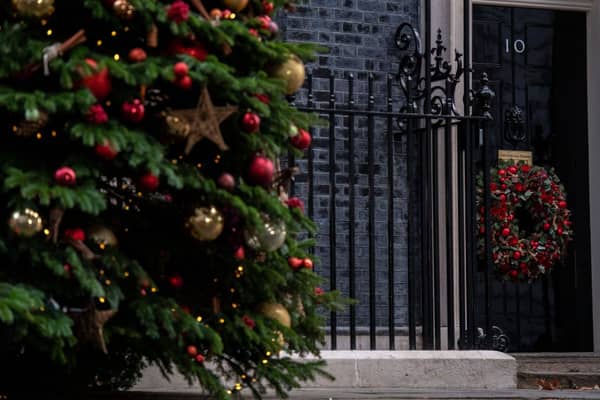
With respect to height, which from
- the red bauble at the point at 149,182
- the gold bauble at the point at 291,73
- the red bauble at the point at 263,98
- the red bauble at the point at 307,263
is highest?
the gold bauble at the point at 291,73

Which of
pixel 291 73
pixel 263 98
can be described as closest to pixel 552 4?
pixel 291 73

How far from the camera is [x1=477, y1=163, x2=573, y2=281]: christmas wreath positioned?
30.4 ft

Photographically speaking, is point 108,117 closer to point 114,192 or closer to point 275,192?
point 114,192

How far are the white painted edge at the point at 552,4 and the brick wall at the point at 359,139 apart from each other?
3.05 feet

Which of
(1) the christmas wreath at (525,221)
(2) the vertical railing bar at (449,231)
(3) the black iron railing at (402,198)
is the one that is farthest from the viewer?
(1) the christmas wreath at (525,221)

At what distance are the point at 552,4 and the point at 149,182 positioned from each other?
639 cm

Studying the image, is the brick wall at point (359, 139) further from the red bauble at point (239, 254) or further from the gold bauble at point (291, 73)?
the red bauble at point (239, 254)

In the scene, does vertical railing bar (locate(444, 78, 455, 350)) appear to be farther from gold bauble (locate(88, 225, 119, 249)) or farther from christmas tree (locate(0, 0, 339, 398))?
gold bauble (locate(88, 225, 119, 249))

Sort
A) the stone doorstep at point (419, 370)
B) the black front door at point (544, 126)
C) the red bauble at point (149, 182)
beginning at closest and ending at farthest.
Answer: the red bauble at point (149, 182), the stone doorstep at point (419, 370), the black front door at point (544, 126)

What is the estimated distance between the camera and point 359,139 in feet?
30.2

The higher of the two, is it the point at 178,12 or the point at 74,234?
the point at 178,12

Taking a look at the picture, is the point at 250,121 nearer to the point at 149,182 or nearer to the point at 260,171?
the point at 260,171

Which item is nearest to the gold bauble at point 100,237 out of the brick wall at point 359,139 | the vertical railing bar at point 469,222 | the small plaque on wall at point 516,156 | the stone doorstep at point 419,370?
the stone doorstep at point 419,370

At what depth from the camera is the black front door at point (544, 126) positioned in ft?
32.7
